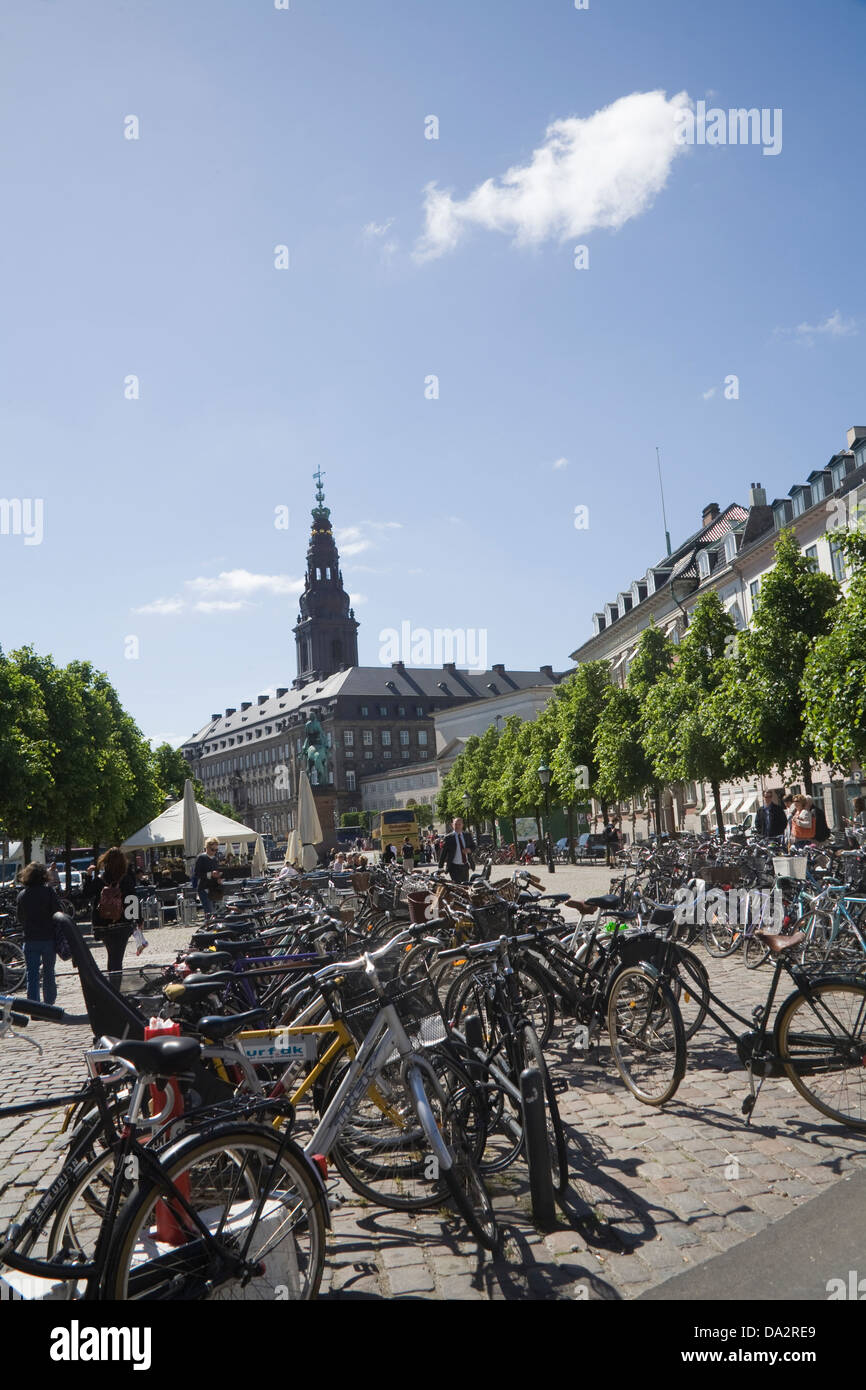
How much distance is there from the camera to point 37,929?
11.9 m

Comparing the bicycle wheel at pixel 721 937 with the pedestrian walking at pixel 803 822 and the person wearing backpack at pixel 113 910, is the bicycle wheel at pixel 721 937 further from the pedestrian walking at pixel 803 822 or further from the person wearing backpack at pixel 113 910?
the person wearing backpack at pixel 113 910

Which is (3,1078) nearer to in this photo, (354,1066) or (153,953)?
(354,1066)

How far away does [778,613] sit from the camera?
25.6 m

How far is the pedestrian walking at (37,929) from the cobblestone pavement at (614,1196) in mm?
5031

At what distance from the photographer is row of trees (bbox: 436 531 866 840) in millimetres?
17922

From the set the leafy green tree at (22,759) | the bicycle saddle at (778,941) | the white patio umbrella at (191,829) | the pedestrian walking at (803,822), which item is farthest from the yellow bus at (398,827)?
the bicycle saddle at (778,941)

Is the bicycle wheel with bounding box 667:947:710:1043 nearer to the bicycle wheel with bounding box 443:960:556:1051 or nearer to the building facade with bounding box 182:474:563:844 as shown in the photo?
the bicycle wheel with bounding box 443:960:556:1051

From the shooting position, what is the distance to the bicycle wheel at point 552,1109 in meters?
4.93

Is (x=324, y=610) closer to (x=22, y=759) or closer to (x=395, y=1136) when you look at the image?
(x=22, y=759)

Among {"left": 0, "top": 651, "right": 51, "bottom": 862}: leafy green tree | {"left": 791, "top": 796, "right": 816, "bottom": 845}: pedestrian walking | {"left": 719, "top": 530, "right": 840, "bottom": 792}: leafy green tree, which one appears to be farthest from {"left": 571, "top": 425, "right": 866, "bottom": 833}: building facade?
{"left": 0, "top": 651, "right": 51, "bottom": 862}: leafy green tree

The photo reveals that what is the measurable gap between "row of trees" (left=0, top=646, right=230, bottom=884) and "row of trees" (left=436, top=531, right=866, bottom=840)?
57.6ft

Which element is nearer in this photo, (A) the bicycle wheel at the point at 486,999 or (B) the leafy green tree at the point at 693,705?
(A) the bicycle wheel at the point at 486,999
